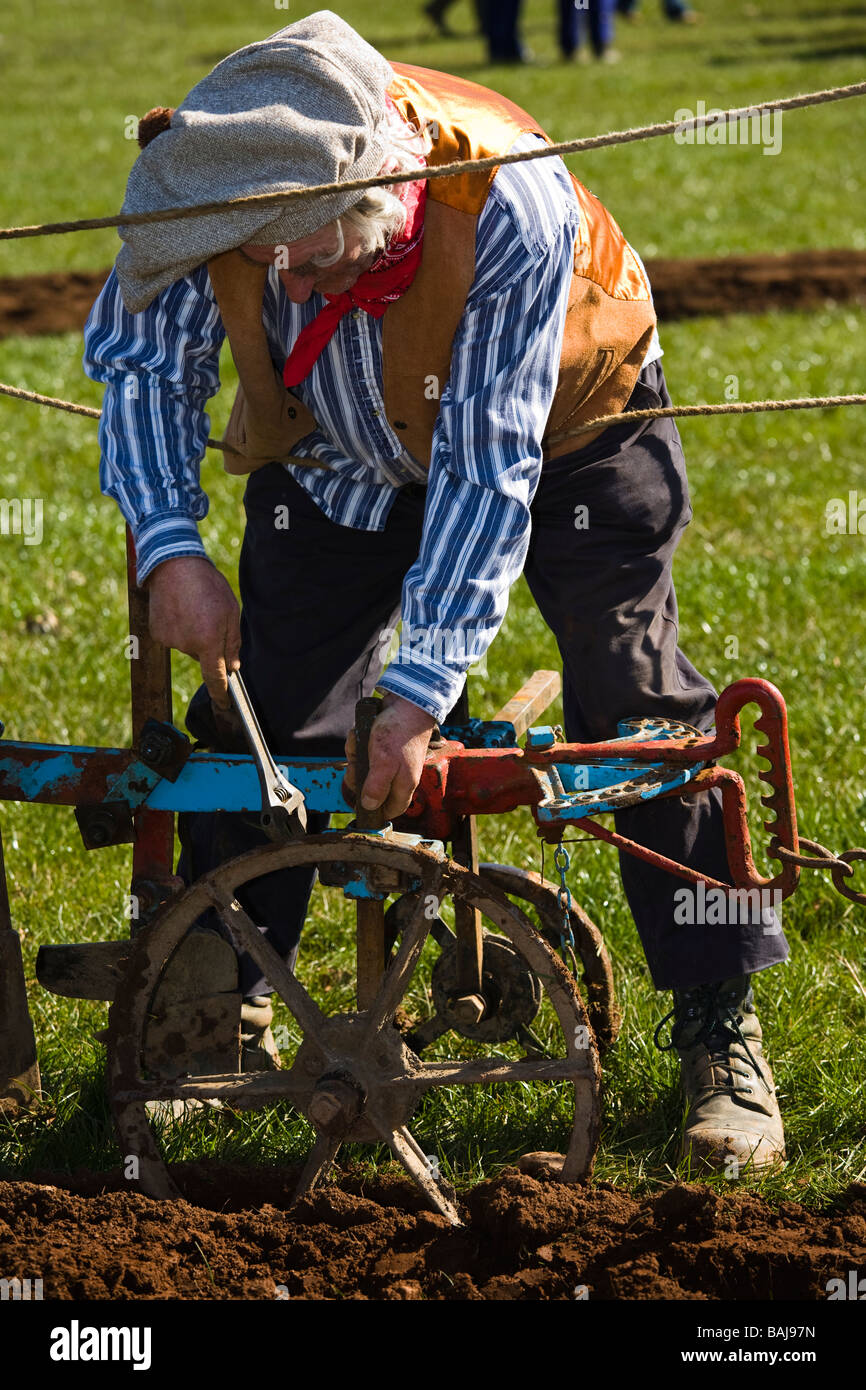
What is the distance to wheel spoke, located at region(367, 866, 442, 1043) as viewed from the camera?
246cm

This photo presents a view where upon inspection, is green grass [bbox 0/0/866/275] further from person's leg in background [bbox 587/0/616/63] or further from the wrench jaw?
the wrench jaw

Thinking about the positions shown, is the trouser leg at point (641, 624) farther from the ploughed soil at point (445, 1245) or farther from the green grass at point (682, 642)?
the ploughed soil at point (445, 1245)

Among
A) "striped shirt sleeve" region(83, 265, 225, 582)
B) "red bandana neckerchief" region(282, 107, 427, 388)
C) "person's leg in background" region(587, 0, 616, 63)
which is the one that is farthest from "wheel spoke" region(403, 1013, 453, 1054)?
"person's leg in background" region(587, 0, 616, 63)

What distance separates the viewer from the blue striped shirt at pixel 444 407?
2.35 m

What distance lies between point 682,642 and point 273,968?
8.63 ft

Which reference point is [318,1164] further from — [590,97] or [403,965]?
[590,97]

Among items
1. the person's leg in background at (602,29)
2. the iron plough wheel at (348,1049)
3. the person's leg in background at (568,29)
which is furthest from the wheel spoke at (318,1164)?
the person's leg in background at (602,29)

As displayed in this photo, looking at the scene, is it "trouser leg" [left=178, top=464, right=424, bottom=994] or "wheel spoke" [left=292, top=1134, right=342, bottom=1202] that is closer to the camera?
"wheel spoke" [left=292, top=1134, right=342, bottom=1202]

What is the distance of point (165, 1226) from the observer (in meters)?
2.50

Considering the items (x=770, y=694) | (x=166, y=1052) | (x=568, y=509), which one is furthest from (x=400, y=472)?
(x=166, y=1052)

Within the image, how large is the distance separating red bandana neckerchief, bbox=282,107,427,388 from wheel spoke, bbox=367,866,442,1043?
0.88m

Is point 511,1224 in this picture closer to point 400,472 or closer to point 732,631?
point 400,472

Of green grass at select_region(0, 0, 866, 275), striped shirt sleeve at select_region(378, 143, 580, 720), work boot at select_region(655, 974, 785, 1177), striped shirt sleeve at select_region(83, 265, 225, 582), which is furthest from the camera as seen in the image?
green grass at select_region(0, 0, 866, 275)

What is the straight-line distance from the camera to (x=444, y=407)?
2.38 metres
